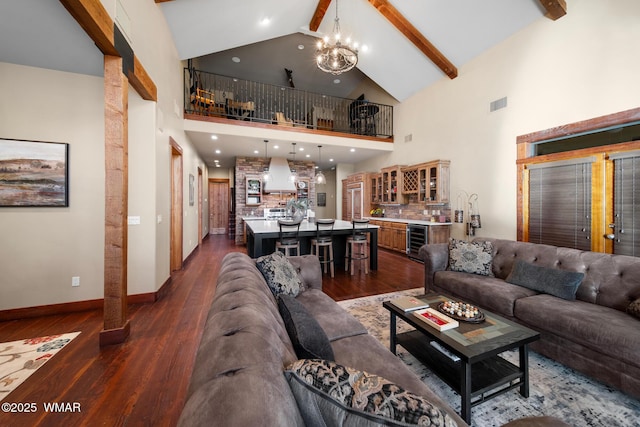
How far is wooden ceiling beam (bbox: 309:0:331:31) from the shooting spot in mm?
4871

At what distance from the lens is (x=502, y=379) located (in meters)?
1.58

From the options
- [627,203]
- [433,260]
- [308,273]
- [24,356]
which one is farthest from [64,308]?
[627,203]

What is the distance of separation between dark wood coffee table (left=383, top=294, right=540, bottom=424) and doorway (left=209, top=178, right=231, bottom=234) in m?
9.43

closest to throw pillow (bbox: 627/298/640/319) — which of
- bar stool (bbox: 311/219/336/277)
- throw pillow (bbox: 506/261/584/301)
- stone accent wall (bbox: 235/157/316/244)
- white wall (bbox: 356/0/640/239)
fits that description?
throw pillow (bbox: 506/261/584/301)

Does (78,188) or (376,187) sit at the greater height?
(376,187)

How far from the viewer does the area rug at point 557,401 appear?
4.95 feet

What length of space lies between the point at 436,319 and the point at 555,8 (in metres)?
4.92

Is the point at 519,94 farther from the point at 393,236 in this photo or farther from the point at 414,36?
the point at 393,236

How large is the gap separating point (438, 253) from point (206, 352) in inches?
123

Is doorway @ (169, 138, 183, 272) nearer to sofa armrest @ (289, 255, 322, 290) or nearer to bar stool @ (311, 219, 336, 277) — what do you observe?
bar stool @ (311, 219, 336, 277)

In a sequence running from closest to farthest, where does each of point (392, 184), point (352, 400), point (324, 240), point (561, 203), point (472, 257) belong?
point (352, 400) < point (472, 257) < point (561, 203) < point (324, 240) < point (392, 184)

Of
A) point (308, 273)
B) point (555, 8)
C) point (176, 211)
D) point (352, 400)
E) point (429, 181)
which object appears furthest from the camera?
point (429, 181)

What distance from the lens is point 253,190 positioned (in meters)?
7.92

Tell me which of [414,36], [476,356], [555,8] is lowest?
[476,356]
